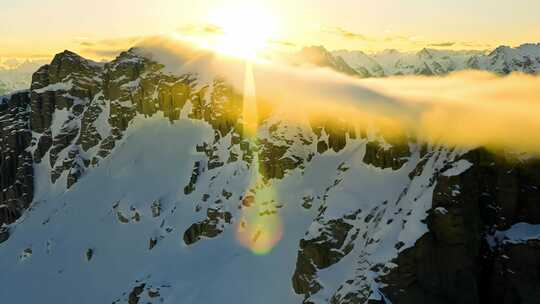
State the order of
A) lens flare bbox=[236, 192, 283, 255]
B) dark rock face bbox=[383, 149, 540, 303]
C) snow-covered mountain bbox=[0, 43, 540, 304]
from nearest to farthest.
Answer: dark rock face bbox=[383, 149, 540, 303] → snow-covered mountain bbox=[0, 43, 540, 304] → lens flare bbox=[236, 192, 283, 255]

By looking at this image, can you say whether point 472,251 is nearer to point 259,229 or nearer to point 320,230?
point 320,230

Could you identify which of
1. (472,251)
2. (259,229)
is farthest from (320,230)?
(259,229)

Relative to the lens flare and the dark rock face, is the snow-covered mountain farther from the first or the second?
the lens flare

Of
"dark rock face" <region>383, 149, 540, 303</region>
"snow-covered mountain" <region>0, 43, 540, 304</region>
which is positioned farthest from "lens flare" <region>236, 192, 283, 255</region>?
"dark rock face" <region>383, 149, 540, 303</region>

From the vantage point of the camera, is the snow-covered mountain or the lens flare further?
the lens flare

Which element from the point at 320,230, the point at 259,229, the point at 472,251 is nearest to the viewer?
the point at 472,251

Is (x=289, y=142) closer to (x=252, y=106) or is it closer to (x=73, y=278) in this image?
(x=252, y=106)

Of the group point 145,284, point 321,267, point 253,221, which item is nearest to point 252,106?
point 253,221

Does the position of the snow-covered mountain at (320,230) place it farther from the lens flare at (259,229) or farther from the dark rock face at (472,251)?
the lens flare at (259,229)

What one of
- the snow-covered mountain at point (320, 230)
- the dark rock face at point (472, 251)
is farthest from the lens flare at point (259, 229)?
the dark rock face at point (472, 251)
